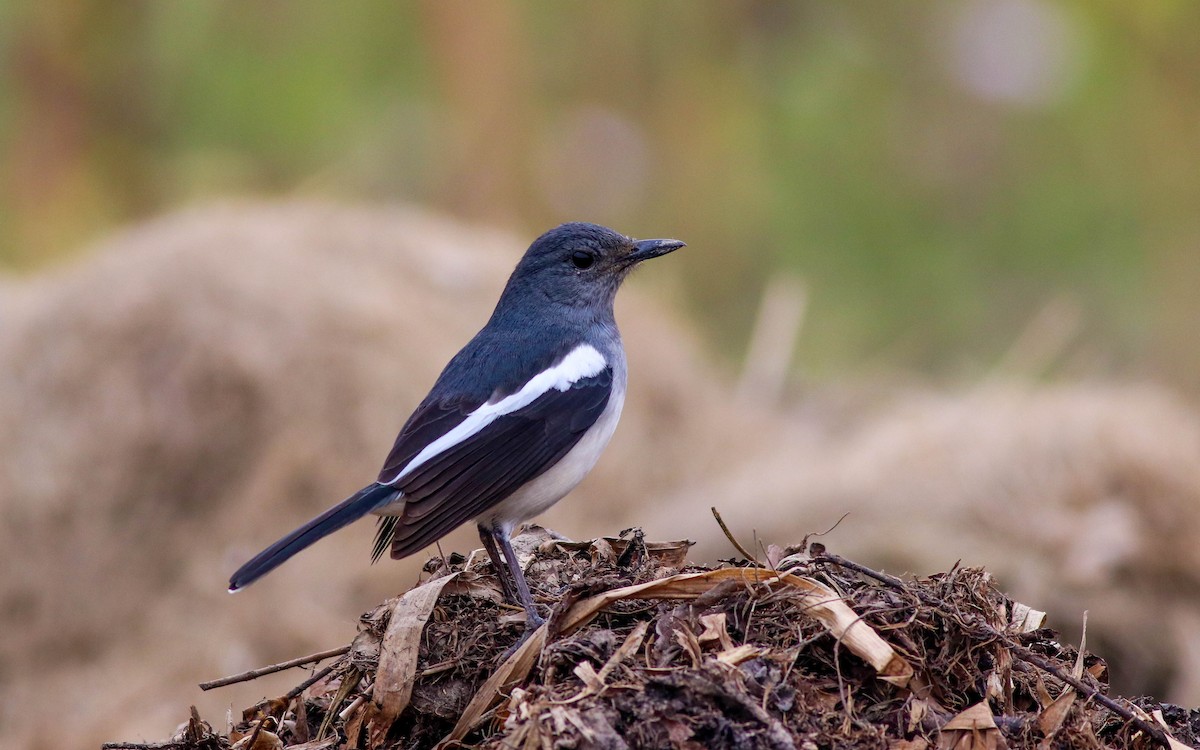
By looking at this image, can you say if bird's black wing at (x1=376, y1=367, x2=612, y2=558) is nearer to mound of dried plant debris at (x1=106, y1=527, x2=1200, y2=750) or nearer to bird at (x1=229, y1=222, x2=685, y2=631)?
bird at (x1=229, y1=222, x2=685, y2=631)

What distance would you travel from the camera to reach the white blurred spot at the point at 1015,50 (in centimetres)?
1011

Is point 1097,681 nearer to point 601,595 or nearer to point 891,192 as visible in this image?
point 601,595

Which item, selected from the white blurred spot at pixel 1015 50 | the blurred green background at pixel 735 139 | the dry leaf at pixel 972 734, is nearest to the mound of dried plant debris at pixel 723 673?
the dry leaf at pixel 972 734

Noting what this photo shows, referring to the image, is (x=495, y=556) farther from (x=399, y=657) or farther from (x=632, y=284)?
(x=632, y=284)

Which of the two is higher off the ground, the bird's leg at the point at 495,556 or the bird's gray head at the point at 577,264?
the bird's gray head at the point at 577,264

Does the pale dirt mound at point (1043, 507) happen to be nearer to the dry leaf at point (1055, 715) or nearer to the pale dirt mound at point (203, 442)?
the pale dirt mound at point (203, 442)

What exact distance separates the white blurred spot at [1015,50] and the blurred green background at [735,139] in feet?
0.07

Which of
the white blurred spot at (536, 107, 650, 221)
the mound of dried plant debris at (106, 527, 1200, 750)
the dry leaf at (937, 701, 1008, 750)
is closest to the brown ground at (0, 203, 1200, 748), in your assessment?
the mound of dried plant debris at (106, 527, 1200, 750)

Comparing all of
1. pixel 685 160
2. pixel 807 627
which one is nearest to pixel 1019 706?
pixel 807 627

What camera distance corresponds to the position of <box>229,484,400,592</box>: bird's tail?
3.03m

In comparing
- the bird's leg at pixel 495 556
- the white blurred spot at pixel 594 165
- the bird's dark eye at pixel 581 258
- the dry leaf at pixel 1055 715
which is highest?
the white blurred spot at pixel 594 165

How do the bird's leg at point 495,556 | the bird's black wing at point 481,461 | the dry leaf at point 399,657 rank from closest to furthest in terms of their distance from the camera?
the dry leaf at point 399,657, the bird's leg at point 495,556, the bird's black wing at point 481,461

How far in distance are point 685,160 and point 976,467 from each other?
16.8ft

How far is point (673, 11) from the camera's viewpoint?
10.2 metres
